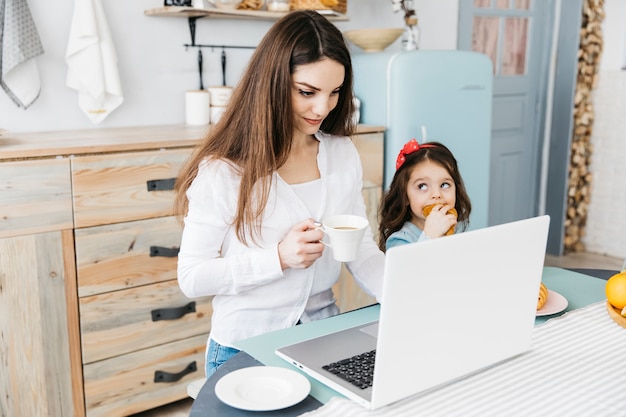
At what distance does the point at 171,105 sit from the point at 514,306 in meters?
2.17

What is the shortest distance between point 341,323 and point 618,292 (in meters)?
0.57

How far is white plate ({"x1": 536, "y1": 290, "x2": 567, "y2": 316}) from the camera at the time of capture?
143 cm

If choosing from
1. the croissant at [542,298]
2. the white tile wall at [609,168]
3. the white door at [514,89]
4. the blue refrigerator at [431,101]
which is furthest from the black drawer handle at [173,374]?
the white tile wall at [609,168]

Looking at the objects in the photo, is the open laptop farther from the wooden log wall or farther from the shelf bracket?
the wooden log wall

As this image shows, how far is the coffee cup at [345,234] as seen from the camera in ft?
4.24

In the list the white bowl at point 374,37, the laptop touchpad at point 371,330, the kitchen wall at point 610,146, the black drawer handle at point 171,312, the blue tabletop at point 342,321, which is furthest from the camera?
the kitchen wall at point 610,146

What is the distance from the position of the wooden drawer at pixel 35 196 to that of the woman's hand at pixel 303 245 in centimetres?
106

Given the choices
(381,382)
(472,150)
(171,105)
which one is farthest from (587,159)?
(381,382)

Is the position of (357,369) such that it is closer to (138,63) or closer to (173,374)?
(173,374)

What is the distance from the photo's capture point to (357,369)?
1.15 m

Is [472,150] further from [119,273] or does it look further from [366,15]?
[119,273]

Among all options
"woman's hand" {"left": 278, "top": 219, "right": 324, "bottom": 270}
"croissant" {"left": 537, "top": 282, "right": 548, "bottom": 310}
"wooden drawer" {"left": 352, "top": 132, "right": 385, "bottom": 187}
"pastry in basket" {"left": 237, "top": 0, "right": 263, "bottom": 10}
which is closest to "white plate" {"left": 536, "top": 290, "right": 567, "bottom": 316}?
"croissant" {"left": 537, "top": 282, "right": 548, "bottom": 310}

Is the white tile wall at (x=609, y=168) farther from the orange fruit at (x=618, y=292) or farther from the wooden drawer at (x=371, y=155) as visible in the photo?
the orange fruit at (x=618, y=292)

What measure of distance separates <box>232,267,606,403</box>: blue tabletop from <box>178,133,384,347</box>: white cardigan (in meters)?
0.14
